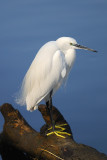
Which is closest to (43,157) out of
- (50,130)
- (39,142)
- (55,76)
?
(39,142)

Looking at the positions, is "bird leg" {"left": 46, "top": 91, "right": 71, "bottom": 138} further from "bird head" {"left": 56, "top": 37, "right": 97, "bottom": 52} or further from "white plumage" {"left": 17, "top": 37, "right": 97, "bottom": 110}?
"bird head" {"left": 56, "top": 37, "right": 97, "bottom": 52}

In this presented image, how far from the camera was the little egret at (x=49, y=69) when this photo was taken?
332cm

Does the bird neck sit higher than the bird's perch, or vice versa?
the bird neck

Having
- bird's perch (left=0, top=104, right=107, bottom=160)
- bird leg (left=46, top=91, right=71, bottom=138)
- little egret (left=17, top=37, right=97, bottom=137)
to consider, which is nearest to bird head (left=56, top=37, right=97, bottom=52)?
little egret (left=17, top=37, right=97, bottom=137)

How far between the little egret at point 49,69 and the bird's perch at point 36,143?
8.3 inches

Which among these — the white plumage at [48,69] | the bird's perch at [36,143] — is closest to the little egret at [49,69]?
the white plumage at [48,69]

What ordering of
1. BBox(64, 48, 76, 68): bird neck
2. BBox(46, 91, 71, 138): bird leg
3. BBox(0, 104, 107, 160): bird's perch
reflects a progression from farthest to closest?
BBox(64, 48, 76, 68): bird neck, BBox(46, 91, 71, 138): bird leg, BBox(0, 104, 107, 160): bird's perch

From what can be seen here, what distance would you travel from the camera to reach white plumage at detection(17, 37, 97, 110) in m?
3.32

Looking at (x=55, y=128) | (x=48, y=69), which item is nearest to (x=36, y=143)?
(x=55, y=128)

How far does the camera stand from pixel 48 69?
3.35 meters

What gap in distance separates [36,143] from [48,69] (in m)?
0.71

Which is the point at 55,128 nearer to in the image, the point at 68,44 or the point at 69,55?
the point at 69,55

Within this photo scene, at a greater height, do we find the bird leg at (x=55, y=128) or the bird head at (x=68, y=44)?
the bird head at (x=68, y=44)

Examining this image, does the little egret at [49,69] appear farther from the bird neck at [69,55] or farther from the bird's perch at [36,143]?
the bird's perch at [36,143]
